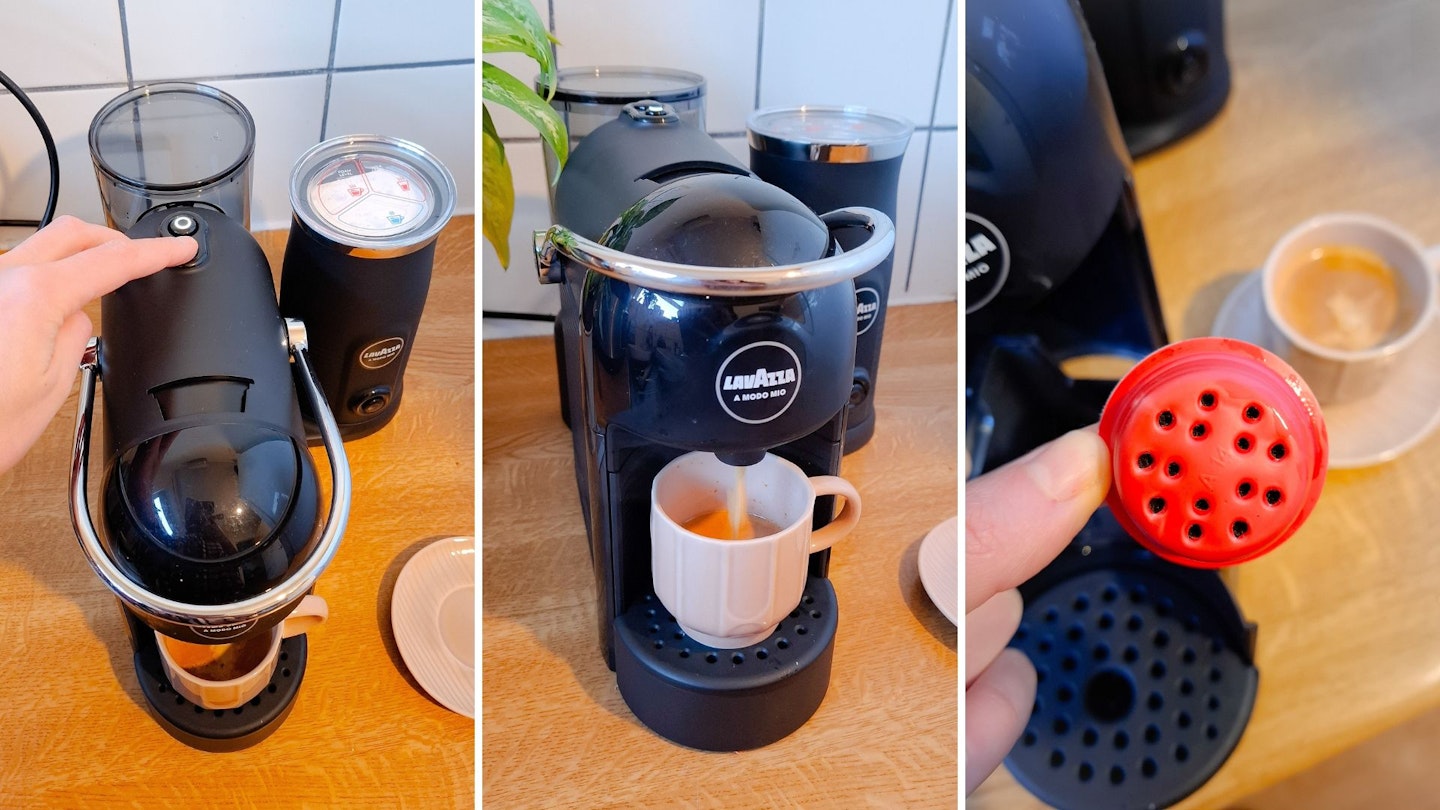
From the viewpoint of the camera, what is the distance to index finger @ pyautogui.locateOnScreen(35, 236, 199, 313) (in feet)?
1.24

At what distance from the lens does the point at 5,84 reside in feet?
1.74

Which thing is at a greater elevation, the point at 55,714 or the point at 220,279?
the point at 220,279

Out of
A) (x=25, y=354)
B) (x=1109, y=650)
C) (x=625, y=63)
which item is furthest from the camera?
(x=625, y=63)

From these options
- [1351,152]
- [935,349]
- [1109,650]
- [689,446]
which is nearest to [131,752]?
[689,446]

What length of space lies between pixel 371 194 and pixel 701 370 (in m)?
0.22

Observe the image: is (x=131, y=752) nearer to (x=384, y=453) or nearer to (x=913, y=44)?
(x=384, y=453)

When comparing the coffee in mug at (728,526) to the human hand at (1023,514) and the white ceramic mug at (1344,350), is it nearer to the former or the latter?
the human hand at (1023,514)

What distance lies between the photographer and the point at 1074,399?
20.8 inches

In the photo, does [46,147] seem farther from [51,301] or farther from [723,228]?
[723,228]

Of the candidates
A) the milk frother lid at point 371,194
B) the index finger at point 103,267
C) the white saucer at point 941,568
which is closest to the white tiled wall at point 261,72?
the milk frother lid at point 371,194

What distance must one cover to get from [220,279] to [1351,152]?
70 centimetres

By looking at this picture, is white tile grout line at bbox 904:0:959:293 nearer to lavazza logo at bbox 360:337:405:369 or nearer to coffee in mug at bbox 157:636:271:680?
lavazza logo at bbox 360:337:405:369

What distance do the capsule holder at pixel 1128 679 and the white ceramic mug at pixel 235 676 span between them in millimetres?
316

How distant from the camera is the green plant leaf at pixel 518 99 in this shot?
19.1 inches
